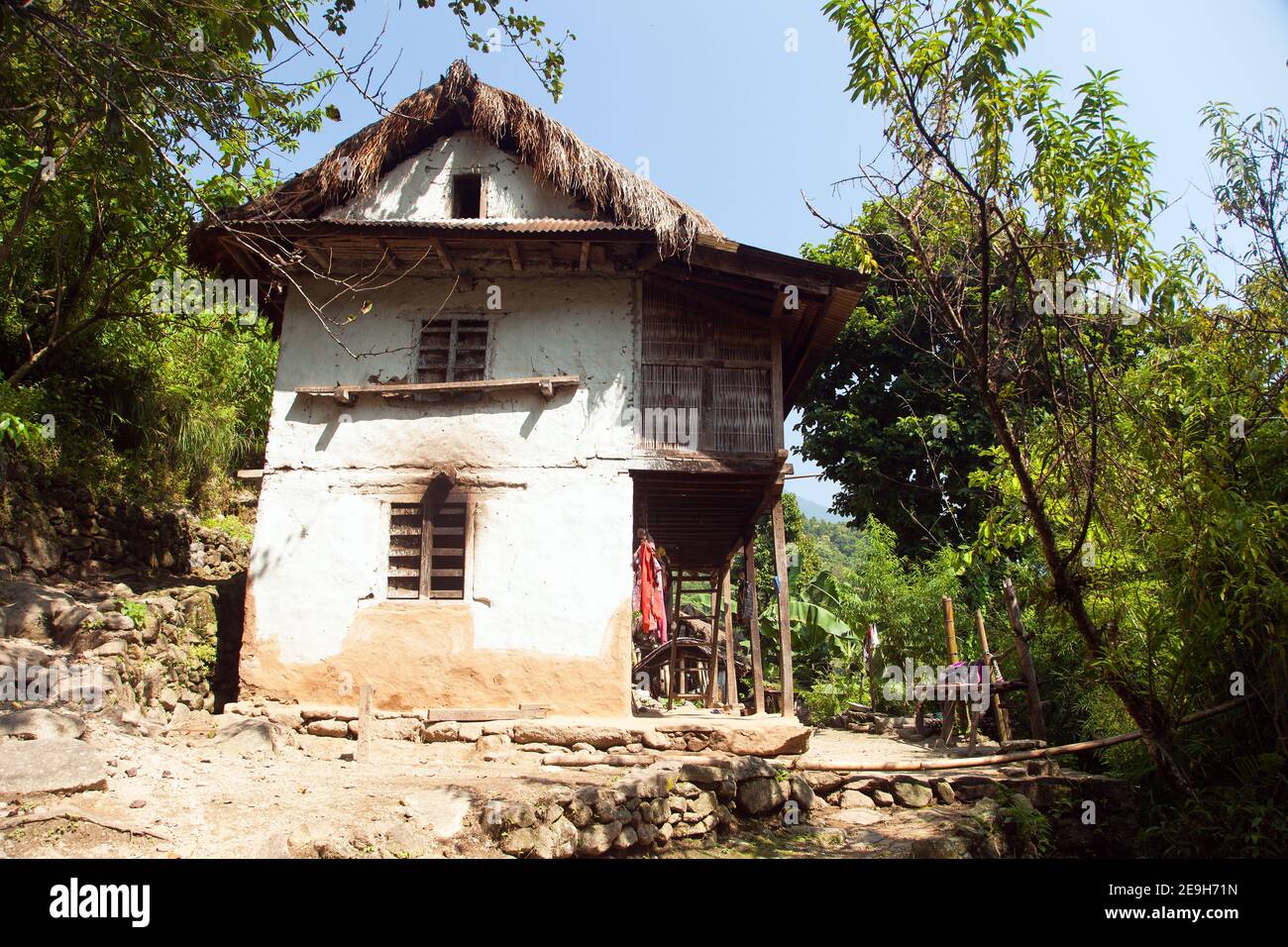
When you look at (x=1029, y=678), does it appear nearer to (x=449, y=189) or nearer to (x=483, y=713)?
(x=483, y=713)

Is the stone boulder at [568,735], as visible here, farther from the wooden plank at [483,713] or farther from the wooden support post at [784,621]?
the wooden support post at [784,621]

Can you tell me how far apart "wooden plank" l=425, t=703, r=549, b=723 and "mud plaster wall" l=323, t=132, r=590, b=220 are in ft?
19.1

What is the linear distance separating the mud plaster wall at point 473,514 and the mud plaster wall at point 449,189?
93cm

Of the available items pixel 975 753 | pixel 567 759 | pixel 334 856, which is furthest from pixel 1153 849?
pixel 334 856

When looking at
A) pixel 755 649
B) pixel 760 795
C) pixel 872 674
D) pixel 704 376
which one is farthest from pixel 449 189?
pixel 872 674

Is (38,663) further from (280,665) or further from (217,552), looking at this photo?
(217,552)

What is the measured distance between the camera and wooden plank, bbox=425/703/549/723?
8.61 m

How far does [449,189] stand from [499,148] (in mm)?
835

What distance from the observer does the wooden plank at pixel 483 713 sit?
28.2 ft

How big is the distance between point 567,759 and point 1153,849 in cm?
536

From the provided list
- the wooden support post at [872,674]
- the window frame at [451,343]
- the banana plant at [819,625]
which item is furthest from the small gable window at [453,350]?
the banana plant at [819,625]

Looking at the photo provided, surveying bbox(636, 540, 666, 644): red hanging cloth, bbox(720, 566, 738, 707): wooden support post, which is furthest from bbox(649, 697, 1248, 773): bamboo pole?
bbox(720, 566, 738, 707): wooden support post

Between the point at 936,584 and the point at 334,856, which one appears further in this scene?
the point at 936,584
